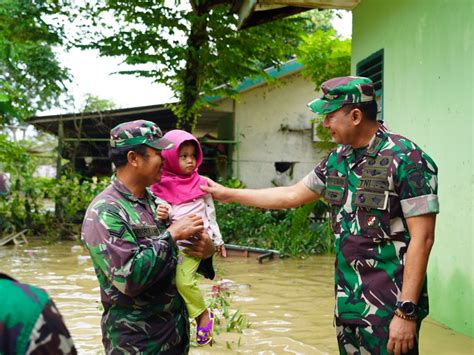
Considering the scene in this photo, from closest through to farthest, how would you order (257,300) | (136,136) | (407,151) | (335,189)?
1. (136,136)
2. (407,151)
3. (335,189)
4. (257,300)

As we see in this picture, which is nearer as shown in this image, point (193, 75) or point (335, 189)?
point (335, 189)

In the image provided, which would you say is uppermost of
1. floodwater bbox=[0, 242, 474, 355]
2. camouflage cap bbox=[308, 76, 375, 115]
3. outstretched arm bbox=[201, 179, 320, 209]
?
camouflage cap bbox=[308, 76, 375, 115]

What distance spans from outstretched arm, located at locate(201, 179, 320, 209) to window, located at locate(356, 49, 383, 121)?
3.48m

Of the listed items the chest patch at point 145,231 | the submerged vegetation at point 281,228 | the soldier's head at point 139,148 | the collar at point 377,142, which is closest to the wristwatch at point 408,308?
the collar at point 377,142

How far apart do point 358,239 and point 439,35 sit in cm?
332

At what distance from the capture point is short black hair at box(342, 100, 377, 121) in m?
2.93

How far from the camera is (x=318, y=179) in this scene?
3289mm

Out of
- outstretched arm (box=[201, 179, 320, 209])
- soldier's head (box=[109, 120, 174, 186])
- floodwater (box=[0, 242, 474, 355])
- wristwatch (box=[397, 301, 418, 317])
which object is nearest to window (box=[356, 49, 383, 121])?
floodwater (box=[0, 242, 474, 355])

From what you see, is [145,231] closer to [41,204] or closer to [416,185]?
[416,185]

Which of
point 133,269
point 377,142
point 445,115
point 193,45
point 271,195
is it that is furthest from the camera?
point 193,45

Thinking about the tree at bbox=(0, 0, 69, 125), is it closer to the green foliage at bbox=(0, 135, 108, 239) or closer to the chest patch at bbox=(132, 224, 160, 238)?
the green foliage at bbox=(0, 135, 108, 239)

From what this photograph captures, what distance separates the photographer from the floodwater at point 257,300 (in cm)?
501

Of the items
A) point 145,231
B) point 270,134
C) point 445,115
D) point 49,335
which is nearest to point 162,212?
point 145,231

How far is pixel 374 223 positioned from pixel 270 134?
41.6ft
